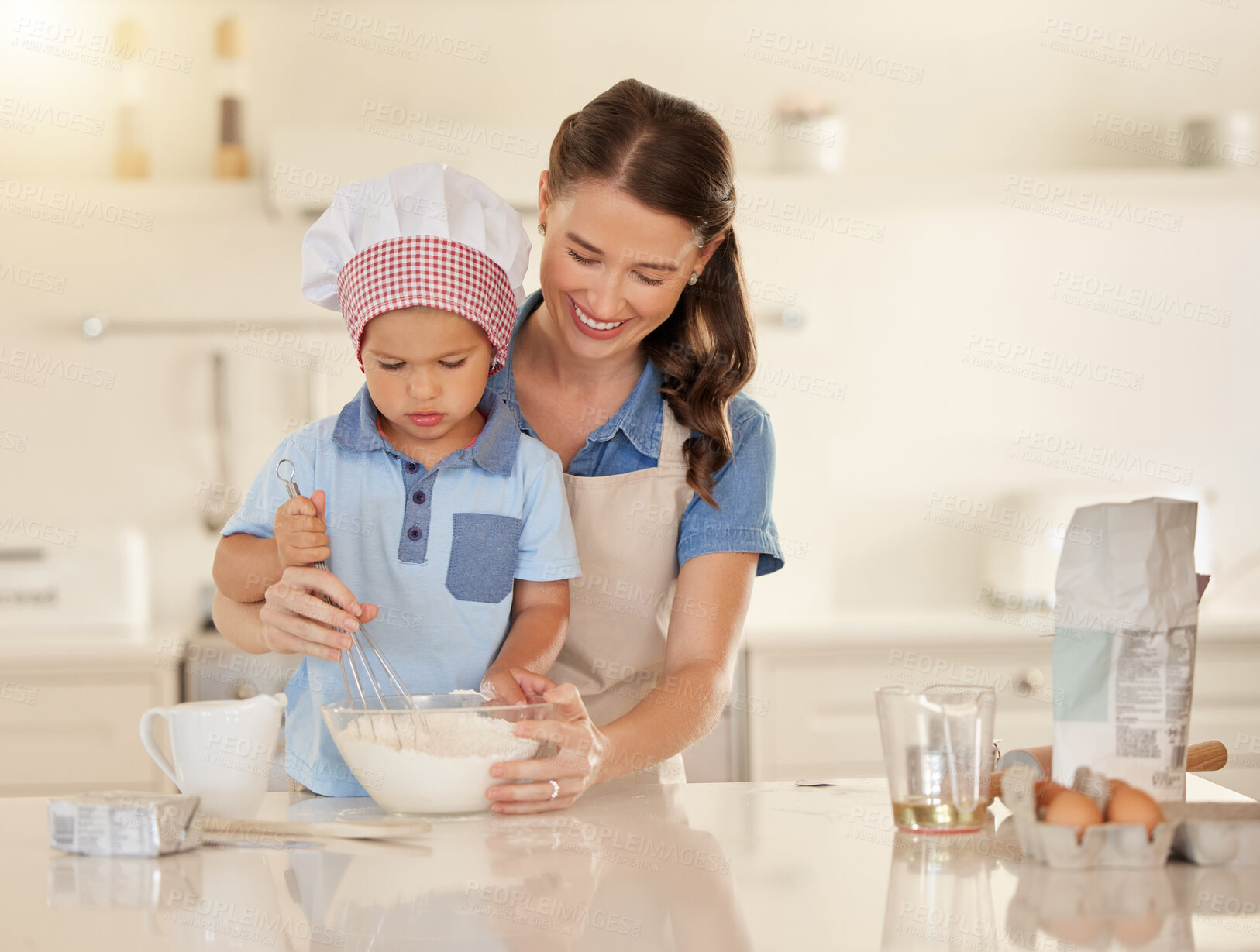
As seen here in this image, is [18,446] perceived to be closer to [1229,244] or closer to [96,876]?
[96,876]

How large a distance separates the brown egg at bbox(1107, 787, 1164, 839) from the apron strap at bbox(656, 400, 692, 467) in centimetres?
70

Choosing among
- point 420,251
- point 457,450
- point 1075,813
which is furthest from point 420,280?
point 1075,813

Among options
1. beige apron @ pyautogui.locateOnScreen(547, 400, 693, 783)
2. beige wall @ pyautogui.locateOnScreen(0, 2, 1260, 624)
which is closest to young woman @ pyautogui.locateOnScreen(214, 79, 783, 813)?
beige apron @ pyautogui.locateOnScreen(547, 400, 693, 783)

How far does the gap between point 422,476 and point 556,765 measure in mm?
385

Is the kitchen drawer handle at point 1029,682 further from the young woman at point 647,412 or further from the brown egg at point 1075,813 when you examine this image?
the brown egg at point 1075,813

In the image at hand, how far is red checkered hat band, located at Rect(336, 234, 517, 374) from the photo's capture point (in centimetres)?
120

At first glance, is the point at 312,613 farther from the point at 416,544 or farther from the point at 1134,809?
the point at 1134,809

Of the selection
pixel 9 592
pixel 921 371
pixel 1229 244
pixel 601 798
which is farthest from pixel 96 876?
pixel 1229 244

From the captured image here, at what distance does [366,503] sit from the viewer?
1.28 m

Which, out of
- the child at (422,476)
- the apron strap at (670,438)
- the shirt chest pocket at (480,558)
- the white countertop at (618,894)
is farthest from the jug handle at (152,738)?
the apron strap at (670,438)

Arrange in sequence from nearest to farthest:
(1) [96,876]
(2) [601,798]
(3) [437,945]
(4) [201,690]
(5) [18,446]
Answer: (3) [437,945]
(1) [96,876]
(2) [601,798]
(4) [201,690]
(5) [18,446]

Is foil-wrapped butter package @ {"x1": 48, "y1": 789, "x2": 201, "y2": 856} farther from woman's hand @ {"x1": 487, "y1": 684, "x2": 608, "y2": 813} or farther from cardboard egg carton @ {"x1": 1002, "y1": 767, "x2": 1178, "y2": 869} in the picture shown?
cardboard egg carton @ {"x1": 1002, "y1": 767, "x2": 1178, "y2": 869}

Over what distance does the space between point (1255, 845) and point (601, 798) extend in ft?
1.72

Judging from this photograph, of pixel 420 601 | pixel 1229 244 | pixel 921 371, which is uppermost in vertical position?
pixel 1229 244
